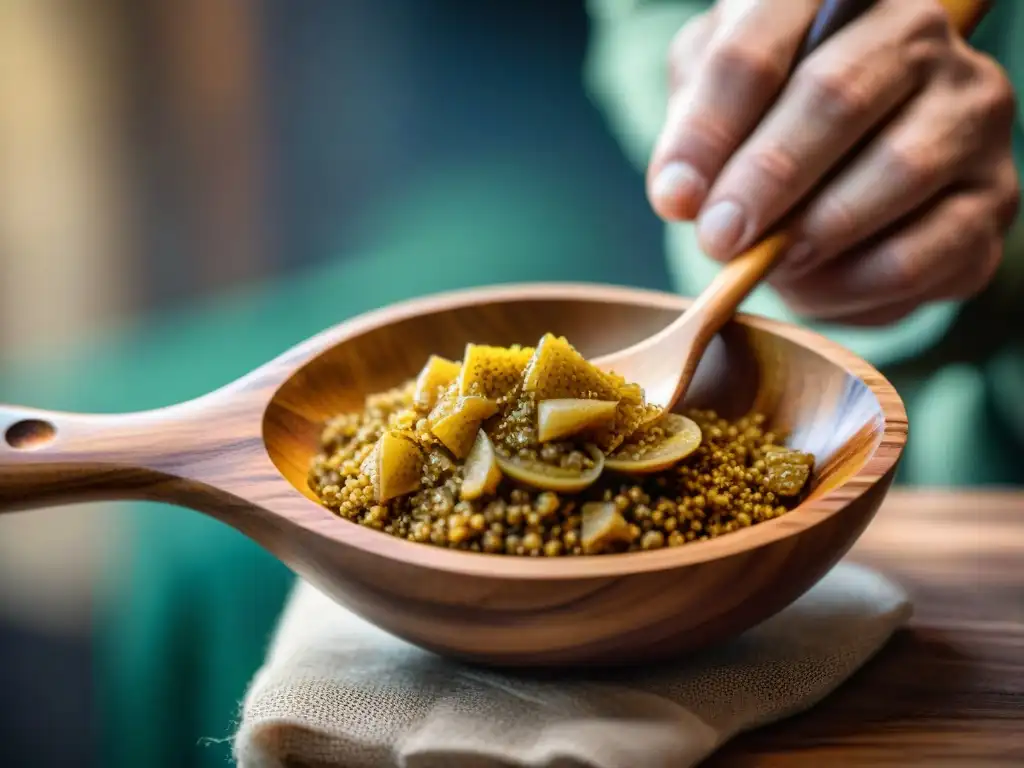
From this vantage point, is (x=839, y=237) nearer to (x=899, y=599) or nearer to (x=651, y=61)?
(x=899, y=599)

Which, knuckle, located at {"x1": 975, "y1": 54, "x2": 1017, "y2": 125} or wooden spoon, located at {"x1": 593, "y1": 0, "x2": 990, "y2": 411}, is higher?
knuckle, located at {"x1": 975, "y1": 54, "x2": 1017, "y2": 125}

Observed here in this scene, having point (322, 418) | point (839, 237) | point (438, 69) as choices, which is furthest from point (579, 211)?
point (322, 418)

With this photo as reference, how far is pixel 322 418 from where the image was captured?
0.89m

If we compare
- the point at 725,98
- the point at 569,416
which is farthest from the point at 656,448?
the point at 725,98

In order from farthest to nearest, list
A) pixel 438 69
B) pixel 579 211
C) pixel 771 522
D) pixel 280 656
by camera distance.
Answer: pixel 579 211
pixel 438 69
pixel 280 656
pixel 771 522

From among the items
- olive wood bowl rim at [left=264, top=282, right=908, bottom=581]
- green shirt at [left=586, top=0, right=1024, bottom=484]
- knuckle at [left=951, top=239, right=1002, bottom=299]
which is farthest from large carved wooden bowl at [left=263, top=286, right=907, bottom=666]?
green shirt at [left=586, top=0, right=1024, bottom=484]

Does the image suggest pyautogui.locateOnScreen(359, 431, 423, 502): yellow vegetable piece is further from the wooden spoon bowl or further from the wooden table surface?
the wooden table surface

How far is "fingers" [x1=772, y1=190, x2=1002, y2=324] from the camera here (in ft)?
3.34

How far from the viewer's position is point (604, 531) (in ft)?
2.17

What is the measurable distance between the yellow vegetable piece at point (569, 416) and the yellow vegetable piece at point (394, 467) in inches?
3.7

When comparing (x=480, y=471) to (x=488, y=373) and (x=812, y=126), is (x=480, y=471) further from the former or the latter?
(x=812, y=126)

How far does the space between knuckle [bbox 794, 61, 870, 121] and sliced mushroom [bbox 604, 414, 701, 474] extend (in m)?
0.34

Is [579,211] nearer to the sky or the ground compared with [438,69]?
nearer to the ground

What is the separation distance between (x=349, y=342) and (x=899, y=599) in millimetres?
524
